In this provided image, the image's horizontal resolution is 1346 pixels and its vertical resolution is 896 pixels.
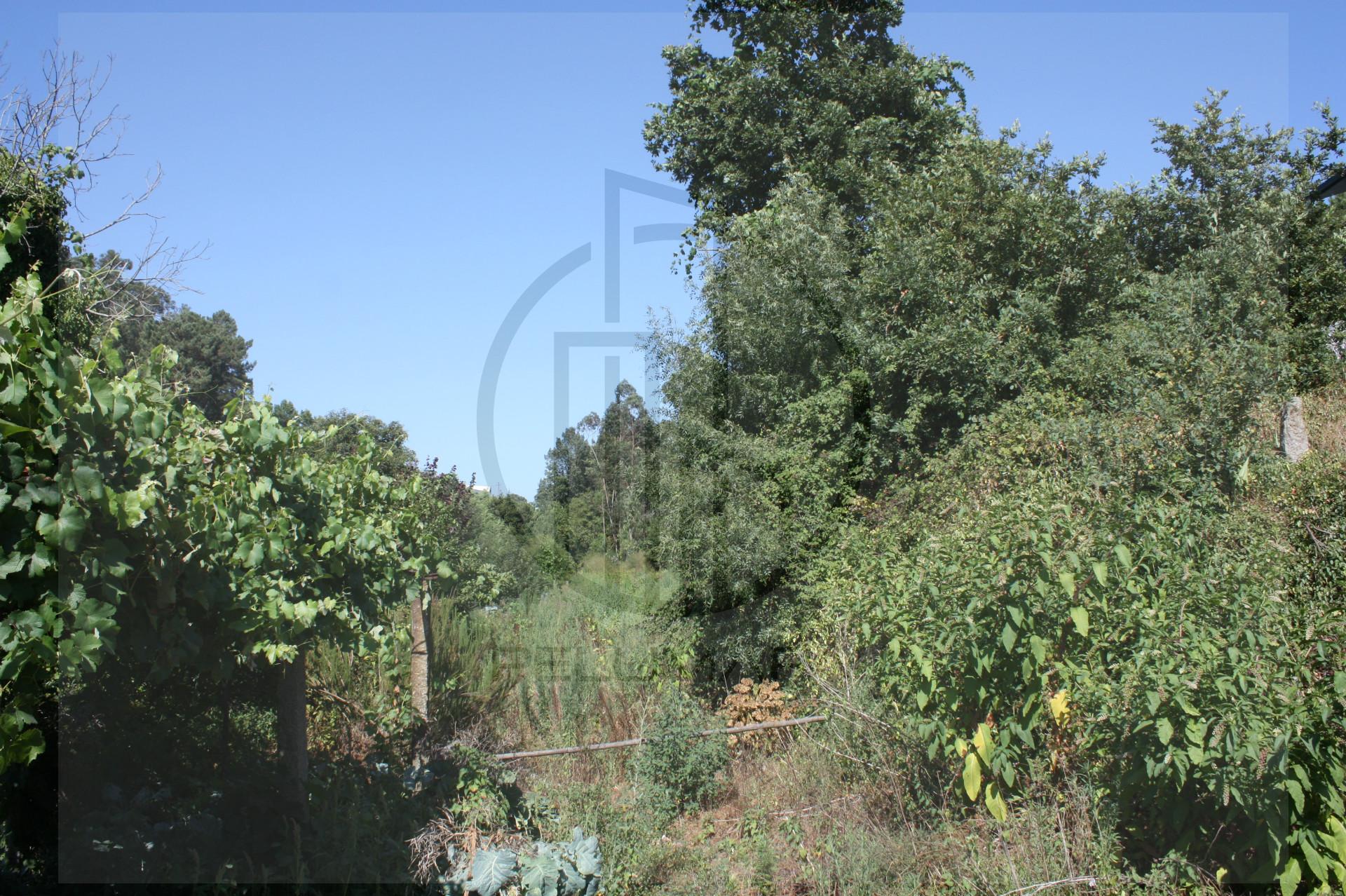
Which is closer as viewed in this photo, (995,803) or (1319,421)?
(995,803)

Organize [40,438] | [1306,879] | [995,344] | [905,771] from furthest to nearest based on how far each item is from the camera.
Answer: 1. [995,344]
2. [905,771]
3. [1306,879]
4. [40,438]

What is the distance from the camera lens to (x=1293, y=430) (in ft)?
26.8

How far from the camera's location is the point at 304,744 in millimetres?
4379

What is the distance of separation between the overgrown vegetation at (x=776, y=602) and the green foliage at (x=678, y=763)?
3cm

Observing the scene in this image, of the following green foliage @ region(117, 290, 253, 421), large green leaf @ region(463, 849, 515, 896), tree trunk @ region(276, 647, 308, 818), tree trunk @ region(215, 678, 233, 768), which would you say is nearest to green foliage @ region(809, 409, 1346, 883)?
large green leaf @ region(463, 849, 515, 896)

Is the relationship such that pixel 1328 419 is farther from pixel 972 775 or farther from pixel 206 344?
pixel 206 344

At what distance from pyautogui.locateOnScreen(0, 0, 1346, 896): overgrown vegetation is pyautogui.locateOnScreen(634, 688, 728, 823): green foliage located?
0.09 ft

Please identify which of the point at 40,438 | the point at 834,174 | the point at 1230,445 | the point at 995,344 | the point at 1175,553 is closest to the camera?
the point at 40,438

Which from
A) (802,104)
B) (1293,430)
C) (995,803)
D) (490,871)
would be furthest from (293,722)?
(802,104)

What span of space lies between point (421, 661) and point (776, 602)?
397cm

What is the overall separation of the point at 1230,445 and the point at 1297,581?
309 centimetres

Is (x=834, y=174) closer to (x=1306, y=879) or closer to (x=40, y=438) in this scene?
(x=1306, y=879)

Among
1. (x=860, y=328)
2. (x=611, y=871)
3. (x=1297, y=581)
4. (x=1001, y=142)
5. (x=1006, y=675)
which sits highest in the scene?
(x=1001, y=142)

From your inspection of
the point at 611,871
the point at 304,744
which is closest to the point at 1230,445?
the point at 611,871
